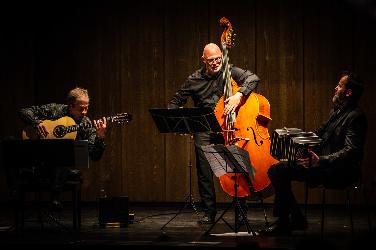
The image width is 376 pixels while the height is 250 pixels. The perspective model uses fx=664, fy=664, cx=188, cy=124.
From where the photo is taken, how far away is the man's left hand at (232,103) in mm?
5738

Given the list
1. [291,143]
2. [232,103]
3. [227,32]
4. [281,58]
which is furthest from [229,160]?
[281,58]

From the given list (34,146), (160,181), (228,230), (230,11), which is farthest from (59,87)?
(228,230)

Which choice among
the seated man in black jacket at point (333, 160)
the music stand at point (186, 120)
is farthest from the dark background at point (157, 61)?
the music stand at point (186, 120)

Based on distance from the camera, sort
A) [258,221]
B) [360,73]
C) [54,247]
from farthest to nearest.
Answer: [360,73]
[258,221]
[54,247]

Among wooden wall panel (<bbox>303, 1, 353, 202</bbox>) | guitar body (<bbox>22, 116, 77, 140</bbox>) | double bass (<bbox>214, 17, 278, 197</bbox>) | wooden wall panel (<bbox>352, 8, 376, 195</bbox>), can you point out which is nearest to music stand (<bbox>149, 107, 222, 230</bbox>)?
double bass (<bbox>214, 17, 278, 197</bbox>)

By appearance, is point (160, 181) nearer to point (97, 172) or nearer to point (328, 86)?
point (97, 172)

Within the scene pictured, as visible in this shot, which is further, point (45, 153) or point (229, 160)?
point (45, 153)

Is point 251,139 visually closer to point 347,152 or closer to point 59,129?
point 347,152

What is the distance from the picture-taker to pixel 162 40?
804 centimetres

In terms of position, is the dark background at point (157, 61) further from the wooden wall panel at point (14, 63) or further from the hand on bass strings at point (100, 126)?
the hand on bass strings at point (100, 126)

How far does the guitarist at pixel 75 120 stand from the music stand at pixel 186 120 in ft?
2.34

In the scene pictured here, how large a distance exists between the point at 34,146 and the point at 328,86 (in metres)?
3.69

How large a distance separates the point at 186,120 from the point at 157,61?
108 inches

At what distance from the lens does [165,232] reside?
5.82m
